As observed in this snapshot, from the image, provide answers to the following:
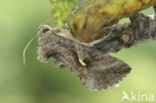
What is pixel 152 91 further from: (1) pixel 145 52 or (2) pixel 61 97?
(2) pixel 61 97

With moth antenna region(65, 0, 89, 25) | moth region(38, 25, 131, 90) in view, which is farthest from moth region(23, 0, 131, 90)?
moth antenna region(65, 0, 89, 25)

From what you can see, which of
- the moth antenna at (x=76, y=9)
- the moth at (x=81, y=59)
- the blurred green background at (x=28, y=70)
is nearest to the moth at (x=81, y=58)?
the moth at (x=81, y=59)

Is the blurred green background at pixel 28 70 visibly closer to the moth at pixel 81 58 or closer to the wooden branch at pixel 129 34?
the moth at pixel 81 58

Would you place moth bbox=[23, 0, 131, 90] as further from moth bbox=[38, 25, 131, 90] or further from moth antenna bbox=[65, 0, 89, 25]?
moth antenna bbox=[65, 0, 89, 25]

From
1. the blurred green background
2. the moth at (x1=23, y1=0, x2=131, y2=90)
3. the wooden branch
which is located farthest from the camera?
the blurred green background

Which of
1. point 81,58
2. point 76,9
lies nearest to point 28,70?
point 81,58

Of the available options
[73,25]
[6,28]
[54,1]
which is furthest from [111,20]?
[6,28]

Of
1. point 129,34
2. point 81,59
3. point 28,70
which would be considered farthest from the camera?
point 28,70

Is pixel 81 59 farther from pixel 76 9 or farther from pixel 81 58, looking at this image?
pixel 76 9
